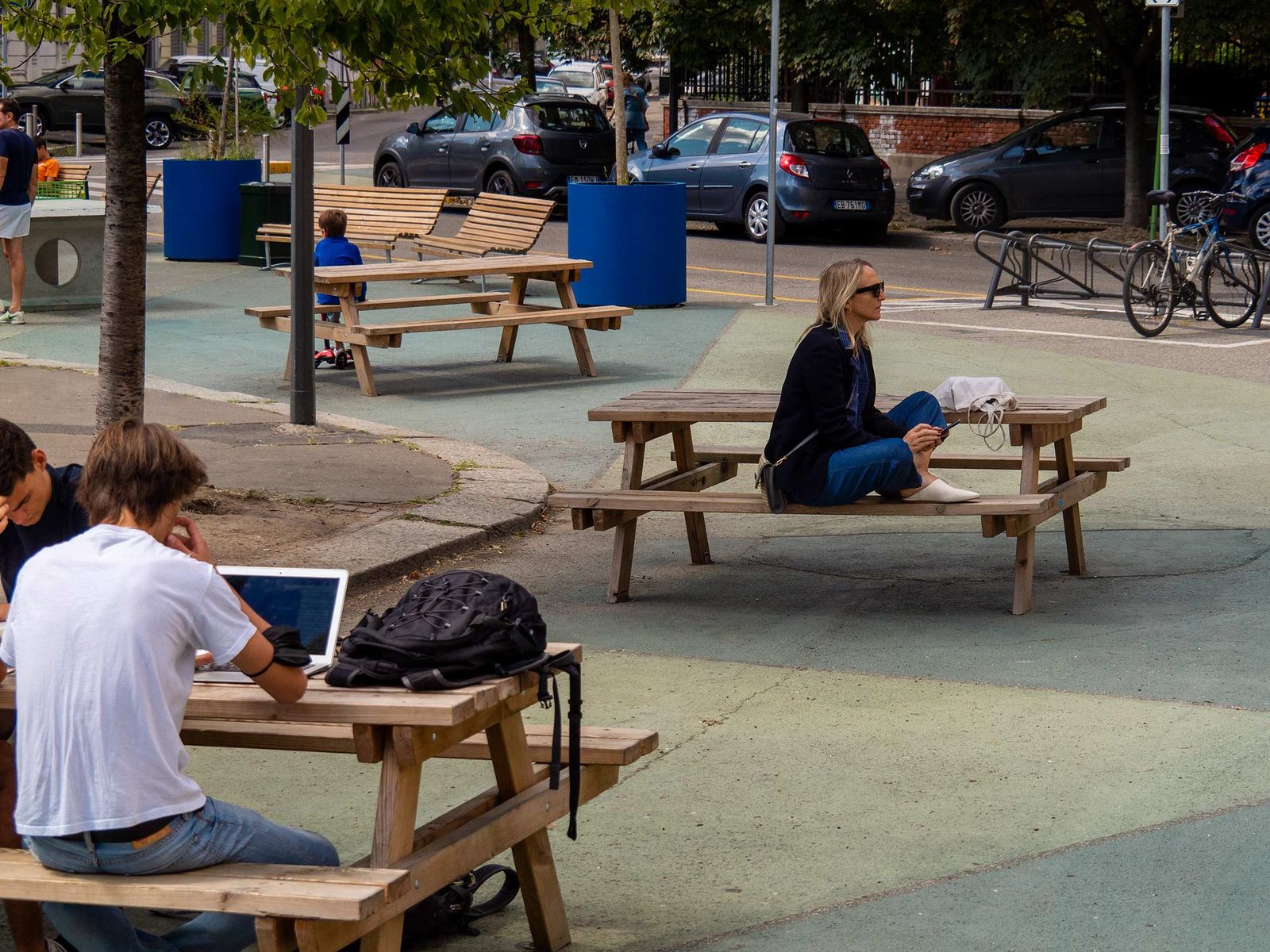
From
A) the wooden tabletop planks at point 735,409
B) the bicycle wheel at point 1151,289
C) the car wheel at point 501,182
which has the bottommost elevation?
the wooden tabletop planks at point 735,409

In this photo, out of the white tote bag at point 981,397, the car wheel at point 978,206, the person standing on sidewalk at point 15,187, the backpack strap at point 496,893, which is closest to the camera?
the backpack strap at point 496,893

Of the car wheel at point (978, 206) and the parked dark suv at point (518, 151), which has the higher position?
the parked dark suv at point (518, 151)

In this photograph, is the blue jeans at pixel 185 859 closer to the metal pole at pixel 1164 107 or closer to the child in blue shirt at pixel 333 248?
the child in blue shirt at pixel 333 248

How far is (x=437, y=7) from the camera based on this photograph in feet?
22.7

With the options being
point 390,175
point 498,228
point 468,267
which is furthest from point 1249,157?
point 468,267

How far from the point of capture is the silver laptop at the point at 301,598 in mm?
3887

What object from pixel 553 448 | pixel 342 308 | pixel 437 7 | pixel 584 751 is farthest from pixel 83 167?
pixel 584 751

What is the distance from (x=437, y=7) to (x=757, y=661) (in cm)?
278

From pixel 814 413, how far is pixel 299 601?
325 cm

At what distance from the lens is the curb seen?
7.65 m

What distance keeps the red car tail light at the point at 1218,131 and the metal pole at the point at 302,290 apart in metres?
16.5

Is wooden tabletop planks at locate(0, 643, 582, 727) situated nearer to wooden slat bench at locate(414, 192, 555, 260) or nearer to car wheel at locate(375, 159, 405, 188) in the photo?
wooden slat bench at locate(414, 192, 555, 260)

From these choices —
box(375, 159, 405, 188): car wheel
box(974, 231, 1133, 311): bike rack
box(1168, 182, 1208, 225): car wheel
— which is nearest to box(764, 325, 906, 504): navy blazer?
box(974, 231, 1133, 311): bike rack

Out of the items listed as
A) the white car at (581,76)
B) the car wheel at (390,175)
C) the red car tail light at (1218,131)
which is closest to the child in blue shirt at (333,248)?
the car wheel at (390,175)
